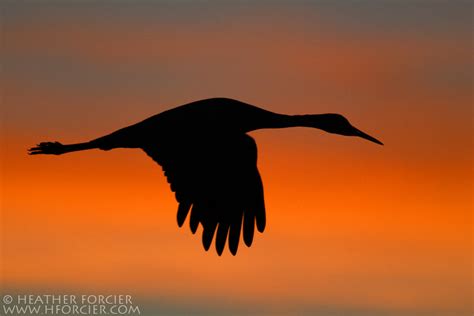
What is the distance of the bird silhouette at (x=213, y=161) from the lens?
19.3 metres

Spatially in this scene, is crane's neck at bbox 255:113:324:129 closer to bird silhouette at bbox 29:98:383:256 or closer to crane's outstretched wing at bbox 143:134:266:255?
bird silhouette at bbox 29:98:383:256

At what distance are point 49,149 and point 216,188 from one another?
2.70 m

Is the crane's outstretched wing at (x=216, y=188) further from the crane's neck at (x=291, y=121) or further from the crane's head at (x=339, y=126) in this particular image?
the crane's head at (x=339, y=126)

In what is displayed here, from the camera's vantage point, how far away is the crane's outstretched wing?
19.4m

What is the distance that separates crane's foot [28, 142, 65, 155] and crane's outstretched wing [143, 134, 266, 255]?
1.95m

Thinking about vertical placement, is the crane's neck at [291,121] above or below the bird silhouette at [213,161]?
above

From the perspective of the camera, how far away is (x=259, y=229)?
19.5 meters

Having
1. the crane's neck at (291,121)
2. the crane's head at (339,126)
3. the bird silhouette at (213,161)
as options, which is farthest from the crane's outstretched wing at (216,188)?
the crane's head at (339,126)

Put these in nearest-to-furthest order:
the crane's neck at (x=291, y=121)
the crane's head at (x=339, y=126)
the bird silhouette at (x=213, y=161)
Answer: the bird silhouette at (x=213, y=161) → the crane's neck at (x=291, y=121) → the crane's head at (x=339, y=126)

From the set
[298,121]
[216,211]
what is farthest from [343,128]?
[216,211]

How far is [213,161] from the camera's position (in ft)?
63.8

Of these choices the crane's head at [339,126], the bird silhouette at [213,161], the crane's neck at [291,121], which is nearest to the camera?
the bird silhouette at [213,161]

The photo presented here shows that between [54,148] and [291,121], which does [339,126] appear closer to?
[291,121]

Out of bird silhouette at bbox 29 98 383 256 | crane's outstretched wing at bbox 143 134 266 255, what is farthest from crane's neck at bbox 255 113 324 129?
crane's outstretched wing at bbox 143 134 266 255
